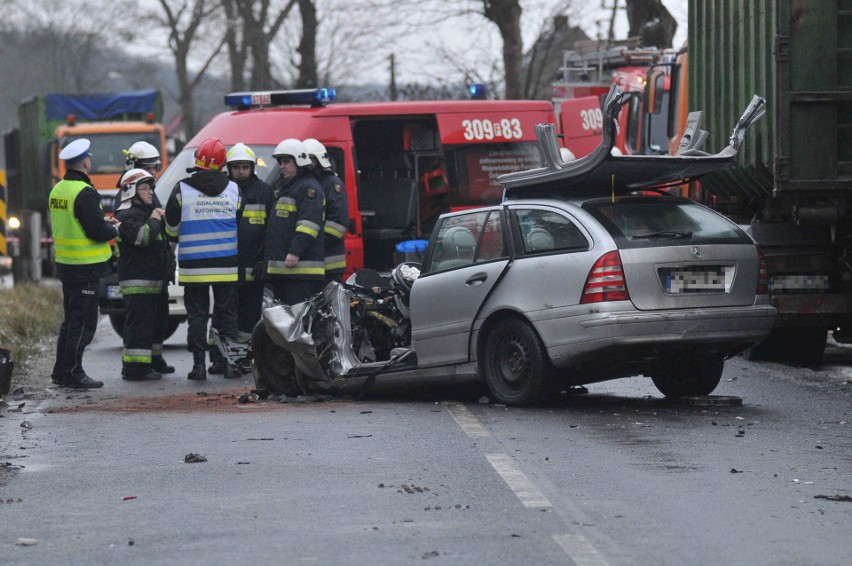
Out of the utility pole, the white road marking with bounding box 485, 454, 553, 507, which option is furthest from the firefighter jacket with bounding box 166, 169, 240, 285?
the utility pole

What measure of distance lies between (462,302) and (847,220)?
11.7 feet

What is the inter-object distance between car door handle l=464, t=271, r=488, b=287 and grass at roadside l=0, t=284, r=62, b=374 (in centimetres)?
437

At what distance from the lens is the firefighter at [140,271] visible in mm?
12227

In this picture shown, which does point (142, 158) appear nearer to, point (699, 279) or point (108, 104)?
point (699, 279)

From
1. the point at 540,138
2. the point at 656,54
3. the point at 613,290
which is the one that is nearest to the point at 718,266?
the point at 613,290

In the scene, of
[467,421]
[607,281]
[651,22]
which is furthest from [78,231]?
[651,22]

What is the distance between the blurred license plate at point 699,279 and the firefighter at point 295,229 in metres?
3.89

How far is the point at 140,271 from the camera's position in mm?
12352

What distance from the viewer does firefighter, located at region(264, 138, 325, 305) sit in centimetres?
1220

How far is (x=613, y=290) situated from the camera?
29.4ft

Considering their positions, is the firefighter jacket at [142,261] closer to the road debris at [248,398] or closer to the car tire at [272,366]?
the car tire at [272,366]

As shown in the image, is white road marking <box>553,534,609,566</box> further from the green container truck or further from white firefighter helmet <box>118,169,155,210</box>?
white firefighter helmet <box>118,169,155,210</box>

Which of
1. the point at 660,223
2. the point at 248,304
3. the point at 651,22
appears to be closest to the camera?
the point at 660,223

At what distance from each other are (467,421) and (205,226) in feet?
13.1
